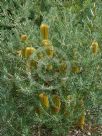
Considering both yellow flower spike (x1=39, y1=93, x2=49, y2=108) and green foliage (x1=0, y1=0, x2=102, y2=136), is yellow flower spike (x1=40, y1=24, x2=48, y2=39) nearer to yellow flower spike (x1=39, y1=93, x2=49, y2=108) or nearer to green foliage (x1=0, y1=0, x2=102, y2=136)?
green foliage (x1=0, y1=0, x2=102, y2=136)

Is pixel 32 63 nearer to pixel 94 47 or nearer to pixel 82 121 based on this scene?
pixel 94 47

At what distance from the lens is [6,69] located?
281 centimetres

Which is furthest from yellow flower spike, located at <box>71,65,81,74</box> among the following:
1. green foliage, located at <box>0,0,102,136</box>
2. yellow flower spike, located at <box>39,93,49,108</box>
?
yellow flower spike, located at <box>39,93,49,108</box>

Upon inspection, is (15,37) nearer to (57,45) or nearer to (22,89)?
(57,45)

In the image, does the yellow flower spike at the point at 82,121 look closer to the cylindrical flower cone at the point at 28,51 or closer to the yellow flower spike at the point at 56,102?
the yellow flower spike at the point at 56,102

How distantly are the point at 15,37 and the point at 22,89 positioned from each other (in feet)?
1.83

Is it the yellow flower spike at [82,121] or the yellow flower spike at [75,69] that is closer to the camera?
the yellow flower spike at [75,69]

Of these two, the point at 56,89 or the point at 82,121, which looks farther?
the point at 82,121

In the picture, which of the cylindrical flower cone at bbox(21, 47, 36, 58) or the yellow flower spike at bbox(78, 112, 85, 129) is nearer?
the cylindrical flower cone at bbox(21, 47, 36, 58)

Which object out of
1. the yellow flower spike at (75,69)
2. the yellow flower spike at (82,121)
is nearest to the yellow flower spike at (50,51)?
the yellow flower spike at (75,69)

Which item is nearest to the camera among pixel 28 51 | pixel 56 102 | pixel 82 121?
pixel 28 51

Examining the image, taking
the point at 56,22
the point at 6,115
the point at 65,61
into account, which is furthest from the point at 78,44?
the point at 6,115

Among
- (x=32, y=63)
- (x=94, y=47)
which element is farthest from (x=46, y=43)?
(x=94, y=47)

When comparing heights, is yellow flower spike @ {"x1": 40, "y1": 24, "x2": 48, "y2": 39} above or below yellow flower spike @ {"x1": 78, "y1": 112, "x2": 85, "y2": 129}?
above
